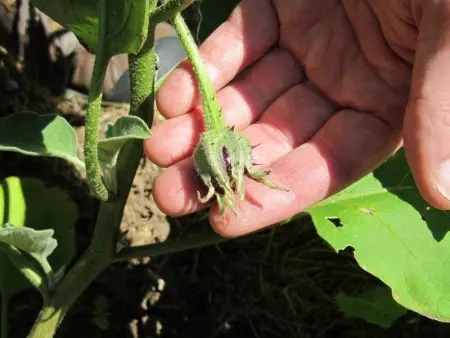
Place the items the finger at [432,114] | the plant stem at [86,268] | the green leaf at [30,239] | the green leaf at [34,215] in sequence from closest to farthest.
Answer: the finger at [432,114] < the green leaf at [30,239] < the plant stem at [86,268] < the green leaf at [34,215]

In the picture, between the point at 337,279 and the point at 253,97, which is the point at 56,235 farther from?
the point at 337,279

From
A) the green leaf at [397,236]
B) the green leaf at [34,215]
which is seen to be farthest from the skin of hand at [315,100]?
the green leaf at [34,215]

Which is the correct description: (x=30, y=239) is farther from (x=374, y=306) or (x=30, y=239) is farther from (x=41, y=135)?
(x=374, y=306)

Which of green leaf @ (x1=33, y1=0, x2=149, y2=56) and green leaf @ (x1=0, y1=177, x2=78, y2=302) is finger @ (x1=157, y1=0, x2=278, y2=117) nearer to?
green leaf @ (x1=33, y1=0, x2=149, y2=56)

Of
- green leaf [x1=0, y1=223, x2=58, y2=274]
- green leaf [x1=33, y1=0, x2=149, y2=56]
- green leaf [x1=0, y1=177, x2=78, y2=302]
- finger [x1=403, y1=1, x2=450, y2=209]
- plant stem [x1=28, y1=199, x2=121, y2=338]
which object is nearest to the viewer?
green leaf [x1=33, y1=0, x2=149, y2=56]

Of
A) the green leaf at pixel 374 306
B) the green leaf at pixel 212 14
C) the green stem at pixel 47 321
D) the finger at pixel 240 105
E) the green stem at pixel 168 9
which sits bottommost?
the green leaf at pixel 374 306

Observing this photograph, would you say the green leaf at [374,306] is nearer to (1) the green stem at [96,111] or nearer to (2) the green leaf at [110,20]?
(1) the green stem at [96,111]

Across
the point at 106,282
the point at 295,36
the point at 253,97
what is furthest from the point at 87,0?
the point at 106,282

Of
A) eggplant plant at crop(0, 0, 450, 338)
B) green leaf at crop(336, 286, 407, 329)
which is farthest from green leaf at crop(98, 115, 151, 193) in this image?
green leaf at crop(336, 286, 407, 329)
